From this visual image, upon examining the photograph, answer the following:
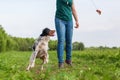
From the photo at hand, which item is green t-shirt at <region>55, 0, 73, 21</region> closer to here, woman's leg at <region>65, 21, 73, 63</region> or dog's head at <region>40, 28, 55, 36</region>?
woman's leg at <region>65, 21, 73, 63</region>

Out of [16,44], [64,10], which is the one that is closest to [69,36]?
[64,10]

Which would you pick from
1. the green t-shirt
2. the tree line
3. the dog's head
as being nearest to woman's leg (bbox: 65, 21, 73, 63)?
the green t-shirt

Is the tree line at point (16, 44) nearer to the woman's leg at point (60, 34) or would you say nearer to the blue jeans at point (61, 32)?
the blue jeans at point (61, 32)

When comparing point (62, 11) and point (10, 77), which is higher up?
point (62, 11)

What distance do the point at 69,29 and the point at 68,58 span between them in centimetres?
92

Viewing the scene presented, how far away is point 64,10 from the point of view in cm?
1360

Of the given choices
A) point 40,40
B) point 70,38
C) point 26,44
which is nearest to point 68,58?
point 70,38

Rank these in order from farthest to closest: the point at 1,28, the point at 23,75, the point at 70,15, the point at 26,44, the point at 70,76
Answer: the point at 26,44, the point at 1,28, the point at 70,15, the point at 23,75, the point at 70,76

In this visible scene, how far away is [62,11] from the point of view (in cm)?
1359

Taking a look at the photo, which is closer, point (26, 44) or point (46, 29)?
point (46, 29)

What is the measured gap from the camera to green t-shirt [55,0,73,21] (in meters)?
13.6

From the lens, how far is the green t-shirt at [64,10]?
44.5ft

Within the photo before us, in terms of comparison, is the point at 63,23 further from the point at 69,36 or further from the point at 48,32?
the point at 48,32

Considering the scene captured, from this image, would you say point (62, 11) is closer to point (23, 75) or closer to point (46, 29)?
point (46, 29)
